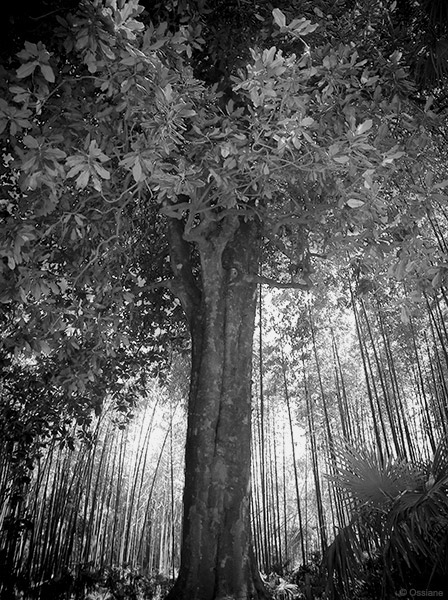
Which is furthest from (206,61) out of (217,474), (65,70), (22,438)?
(22,438)

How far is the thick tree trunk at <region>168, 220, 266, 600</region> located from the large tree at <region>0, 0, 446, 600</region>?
11mm

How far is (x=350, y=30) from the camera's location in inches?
112

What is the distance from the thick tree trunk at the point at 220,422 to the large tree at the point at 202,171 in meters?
0.01

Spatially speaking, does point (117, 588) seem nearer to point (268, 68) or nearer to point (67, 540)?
point (67, 540)

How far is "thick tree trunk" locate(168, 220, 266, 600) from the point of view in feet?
9.25

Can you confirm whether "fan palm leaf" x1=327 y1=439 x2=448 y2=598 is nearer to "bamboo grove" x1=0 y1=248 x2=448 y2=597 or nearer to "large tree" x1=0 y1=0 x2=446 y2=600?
"bamboo grove" x1=0 y1=248 x2=448 y2=597

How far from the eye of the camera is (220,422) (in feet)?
10.5

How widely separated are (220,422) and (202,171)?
1.74 metres

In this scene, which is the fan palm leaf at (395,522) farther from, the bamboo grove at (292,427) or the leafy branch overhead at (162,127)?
the leafy branch overhead at (162,127)

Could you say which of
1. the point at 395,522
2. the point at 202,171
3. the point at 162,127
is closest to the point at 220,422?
the point at 395,522

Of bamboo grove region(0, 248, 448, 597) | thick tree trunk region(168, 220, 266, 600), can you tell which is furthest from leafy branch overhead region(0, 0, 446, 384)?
bamboo grove region(0, 248, 448, 597)

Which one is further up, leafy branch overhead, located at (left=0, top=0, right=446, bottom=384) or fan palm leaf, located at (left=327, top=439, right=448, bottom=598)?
leafy branch overhead, located at (left=0, top=0, right=446, bottom=384)

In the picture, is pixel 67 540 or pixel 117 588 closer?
pixel 117 588

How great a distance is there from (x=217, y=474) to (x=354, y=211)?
1960mm
